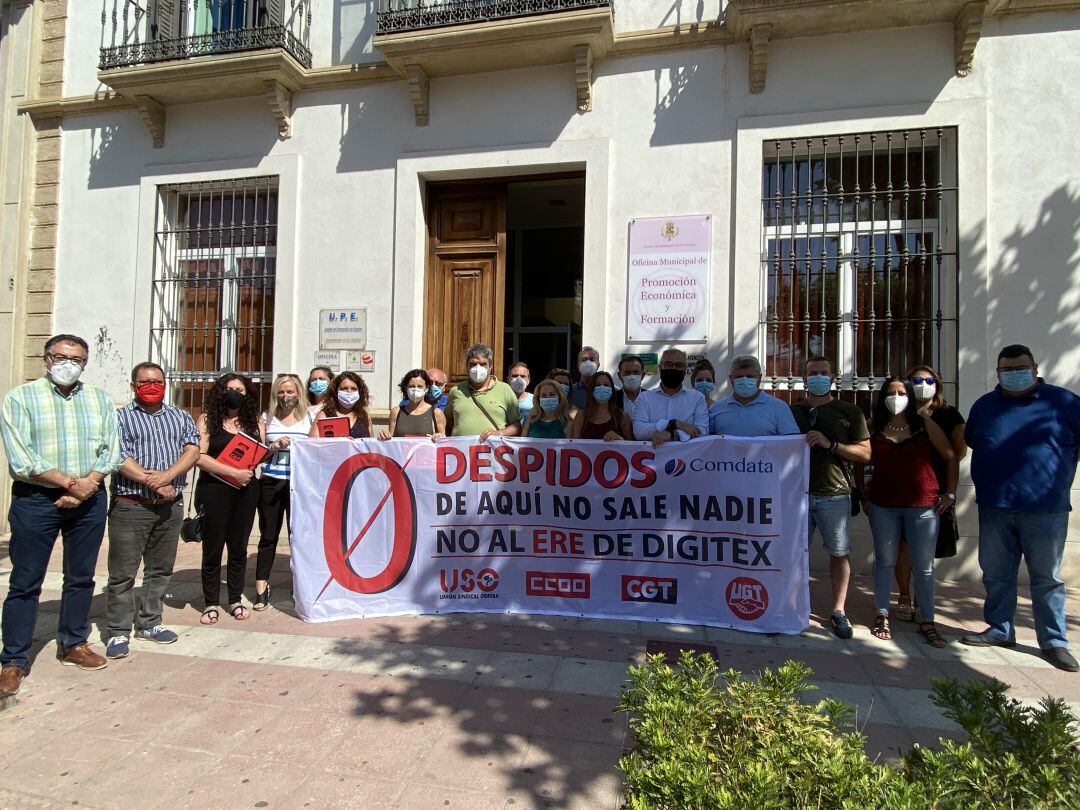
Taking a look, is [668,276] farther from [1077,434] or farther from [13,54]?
[13,54]

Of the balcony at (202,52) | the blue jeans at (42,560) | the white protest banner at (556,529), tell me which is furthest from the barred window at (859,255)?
the blue jeans at (42,560)

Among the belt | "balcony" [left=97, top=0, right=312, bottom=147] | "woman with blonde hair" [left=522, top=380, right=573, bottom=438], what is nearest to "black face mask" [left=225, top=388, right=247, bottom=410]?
the belt

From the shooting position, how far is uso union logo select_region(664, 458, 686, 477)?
4.43 metres

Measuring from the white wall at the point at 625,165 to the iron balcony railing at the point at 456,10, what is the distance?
23.6 inches

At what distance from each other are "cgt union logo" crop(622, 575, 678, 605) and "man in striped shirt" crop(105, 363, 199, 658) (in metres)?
3.12

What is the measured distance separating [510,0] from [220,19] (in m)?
4.39

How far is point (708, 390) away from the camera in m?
5.59

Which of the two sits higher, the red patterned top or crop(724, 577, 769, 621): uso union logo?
the red patterned top

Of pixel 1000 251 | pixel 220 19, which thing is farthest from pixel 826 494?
pixel 220 19

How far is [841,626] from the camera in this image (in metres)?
4.32

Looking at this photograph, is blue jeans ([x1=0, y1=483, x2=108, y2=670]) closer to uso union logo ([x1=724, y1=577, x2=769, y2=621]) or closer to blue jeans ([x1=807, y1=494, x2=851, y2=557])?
uso union logo ([x1=724, y1=577, x2=769, y2=621])

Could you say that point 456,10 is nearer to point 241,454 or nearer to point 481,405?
point 481,405

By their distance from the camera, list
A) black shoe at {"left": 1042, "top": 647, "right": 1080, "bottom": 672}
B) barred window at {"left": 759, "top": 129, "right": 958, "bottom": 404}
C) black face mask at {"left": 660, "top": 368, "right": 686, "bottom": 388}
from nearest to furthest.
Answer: black shoe at {"left": 1042, "top": 647, "right": 1080, "bottom": 672} → black face mask at {"left": 660, "top": 368, "right": 686, "bottom": 388} → barred window at {"left": 759, "top": 129, "right": 958, "bottom": 404}

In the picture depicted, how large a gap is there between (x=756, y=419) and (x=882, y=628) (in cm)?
168
